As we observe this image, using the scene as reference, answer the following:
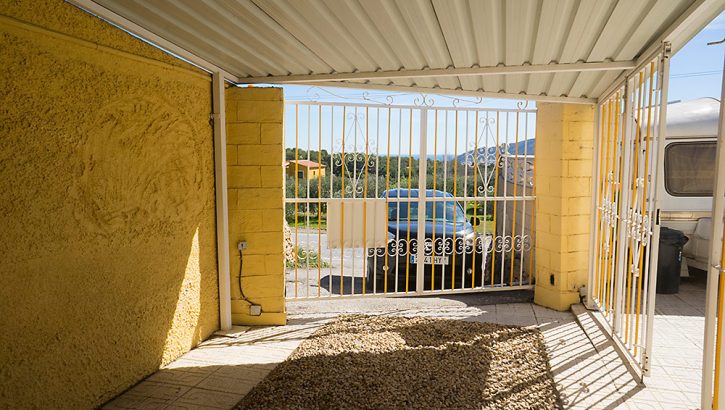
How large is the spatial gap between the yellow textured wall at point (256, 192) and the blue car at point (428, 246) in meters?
1.46

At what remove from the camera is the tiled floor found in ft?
11.8

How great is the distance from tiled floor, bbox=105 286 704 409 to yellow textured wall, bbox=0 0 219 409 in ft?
0.94

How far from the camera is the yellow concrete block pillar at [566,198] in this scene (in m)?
5.80

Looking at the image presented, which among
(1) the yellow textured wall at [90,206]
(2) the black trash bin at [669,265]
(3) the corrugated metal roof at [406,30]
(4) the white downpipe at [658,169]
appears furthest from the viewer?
(2) the black trash bin at [669,265]

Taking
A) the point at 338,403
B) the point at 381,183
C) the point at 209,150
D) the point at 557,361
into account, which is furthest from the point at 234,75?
the point at 557,361

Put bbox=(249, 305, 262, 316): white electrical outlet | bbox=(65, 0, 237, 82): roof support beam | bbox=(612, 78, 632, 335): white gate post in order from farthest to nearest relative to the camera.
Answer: bbox=(249, 305, 262, 316): white electrical outlet → bbox=(612, 78, 632, 335): white gate post → bbox=(65, 0, 237, 82): roof support beam

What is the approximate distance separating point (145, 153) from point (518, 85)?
3.67 metres

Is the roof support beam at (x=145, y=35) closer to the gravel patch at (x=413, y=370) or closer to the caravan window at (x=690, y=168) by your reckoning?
the gravel patch at (x=413, y=370)

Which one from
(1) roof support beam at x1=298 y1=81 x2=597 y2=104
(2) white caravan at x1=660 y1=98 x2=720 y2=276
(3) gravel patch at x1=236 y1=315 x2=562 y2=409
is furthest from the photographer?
(2) white caravan at x1=660 y1=98 x2=720 y2=276

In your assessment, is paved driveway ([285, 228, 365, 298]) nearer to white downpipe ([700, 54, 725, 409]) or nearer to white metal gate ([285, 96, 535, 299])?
white metal gate ([285, 96, 535, 299])

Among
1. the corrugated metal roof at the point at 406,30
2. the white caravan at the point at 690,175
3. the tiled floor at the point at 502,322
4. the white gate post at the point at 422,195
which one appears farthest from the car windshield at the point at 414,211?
the white caravan at the point at 690,175

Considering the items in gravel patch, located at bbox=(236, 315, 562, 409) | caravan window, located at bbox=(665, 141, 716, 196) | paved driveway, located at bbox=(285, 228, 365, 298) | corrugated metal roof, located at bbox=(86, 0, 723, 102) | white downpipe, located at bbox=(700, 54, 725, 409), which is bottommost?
gravel patch, located at bbox=(236, 315, 562, 409)

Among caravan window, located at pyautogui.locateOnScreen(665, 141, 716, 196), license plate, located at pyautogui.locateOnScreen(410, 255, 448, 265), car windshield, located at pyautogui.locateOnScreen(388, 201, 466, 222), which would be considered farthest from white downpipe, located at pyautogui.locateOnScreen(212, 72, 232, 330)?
caravan window, located at pyautogui.locateOnScreen(665, 141, 716, 196)

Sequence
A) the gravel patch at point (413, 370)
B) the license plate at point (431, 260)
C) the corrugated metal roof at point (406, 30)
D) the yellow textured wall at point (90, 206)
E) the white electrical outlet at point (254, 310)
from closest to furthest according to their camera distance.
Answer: the yellow textured wall at point (90, 206), the corrugated metal roof at point (406, 30), the gravel patch at point (413, 370), the white electrical outlet at point (254, 310), the license plate at point (431, 260)
